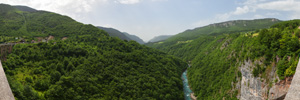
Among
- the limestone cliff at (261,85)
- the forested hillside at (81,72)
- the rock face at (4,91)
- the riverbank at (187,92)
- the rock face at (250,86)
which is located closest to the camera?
the rock face at (4,91)

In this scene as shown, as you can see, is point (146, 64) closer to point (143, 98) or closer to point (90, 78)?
point (143, 98)

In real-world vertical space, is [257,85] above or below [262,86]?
below

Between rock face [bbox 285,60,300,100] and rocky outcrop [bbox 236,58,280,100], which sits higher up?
rock face [bbox 285,60,300,100]

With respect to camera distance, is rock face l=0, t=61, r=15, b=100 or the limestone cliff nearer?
rock face l=0, t=61, r=15, b=100

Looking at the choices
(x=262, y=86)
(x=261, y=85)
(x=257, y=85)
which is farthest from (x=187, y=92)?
(x=262, y=86)

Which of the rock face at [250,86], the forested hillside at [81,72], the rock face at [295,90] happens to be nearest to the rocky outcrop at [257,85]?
the rock face at [250,86]

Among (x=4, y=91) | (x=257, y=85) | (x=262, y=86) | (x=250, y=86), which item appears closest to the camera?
(x=4, y=91)

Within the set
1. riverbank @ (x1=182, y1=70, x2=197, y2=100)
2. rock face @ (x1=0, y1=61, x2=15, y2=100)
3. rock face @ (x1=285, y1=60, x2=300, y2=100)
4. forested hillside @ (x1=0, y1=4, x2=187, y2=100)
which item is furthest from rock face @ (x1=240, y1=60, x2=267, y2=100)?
rock face @ (x1=0, y1=61, x2=15, y2=100)

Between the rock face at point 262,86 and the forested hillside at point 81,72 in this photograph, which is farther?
the forested hillside at point 81,72

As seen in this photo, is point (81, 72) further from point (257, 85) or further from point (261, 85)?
point (261, 85)

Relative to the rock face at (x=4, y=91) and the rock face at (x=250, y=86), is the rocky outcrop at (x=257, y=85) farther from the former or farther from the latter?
the rock face at (x=4, y=91)

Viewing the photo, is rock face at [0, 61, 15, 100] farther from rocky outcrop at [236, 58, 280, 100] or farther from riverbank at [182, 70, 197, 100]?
riverbank at [182, 70, 197, 100]

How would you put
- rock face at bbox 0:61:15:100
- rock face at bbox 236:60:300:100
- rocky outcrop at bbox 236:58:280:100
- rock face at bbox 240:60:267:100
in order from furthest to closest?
1. rock face at bbox 240:60:267:100
2. rocky outcrop at bbox 236:58:280:100
3. rock face at bbox 236:60:300:100
4. rock face at bbox 0:61:15:100
